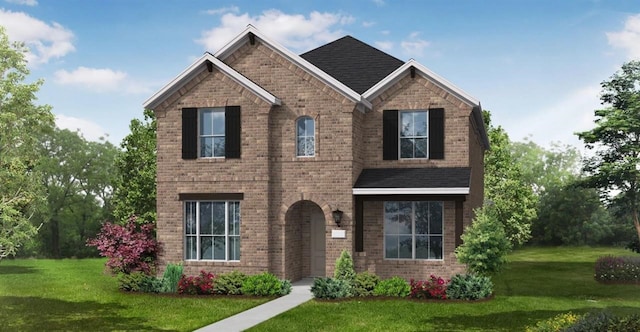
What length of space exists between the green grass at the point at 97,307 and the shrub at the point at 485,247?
20.9 ft

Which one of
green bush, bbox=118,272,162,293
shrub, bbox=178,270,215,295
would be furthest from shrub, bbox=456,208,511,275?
green bush, bbox=118,272,162,293

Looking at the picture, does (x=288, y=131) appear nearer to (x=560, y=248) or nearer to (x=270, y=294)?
(x=270, y=294)

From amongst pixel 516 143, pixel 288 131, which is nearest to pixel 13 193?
pixel 288 131

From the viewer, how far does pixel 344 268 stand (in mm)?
23094

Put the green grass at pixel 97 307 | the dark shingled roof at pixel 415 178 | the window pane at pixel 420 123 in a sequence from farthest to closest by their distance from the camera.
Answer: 1. the window pane at pixel 420 123
2. the dark shingled roof at pixel 415 178
3. the green grass at pixel 97 307

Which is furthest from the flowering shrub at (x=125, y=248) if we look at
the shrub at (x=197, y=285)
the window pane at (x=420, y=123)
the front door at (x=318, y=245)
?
the window pane at (x=420, y=123)

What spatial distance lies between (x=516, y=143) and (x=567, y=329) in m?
66.1

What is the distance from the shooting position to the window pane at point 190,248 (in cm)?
2508

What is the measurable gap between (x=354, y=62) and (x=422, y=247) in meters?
8.21

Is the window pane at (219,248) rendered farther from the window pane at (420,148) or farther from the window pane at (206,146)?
the window pane at (420,148)

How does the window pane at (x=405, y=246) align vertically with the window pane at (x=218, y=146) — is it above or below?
below

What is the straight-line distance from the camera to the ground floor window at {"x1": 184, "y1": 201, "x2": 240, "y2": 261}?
24703 mm

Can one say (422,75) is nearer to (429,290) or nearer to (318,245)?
(318,245)

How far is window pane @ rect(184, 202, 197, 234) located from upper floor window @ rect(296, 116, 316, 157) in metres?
4.13
